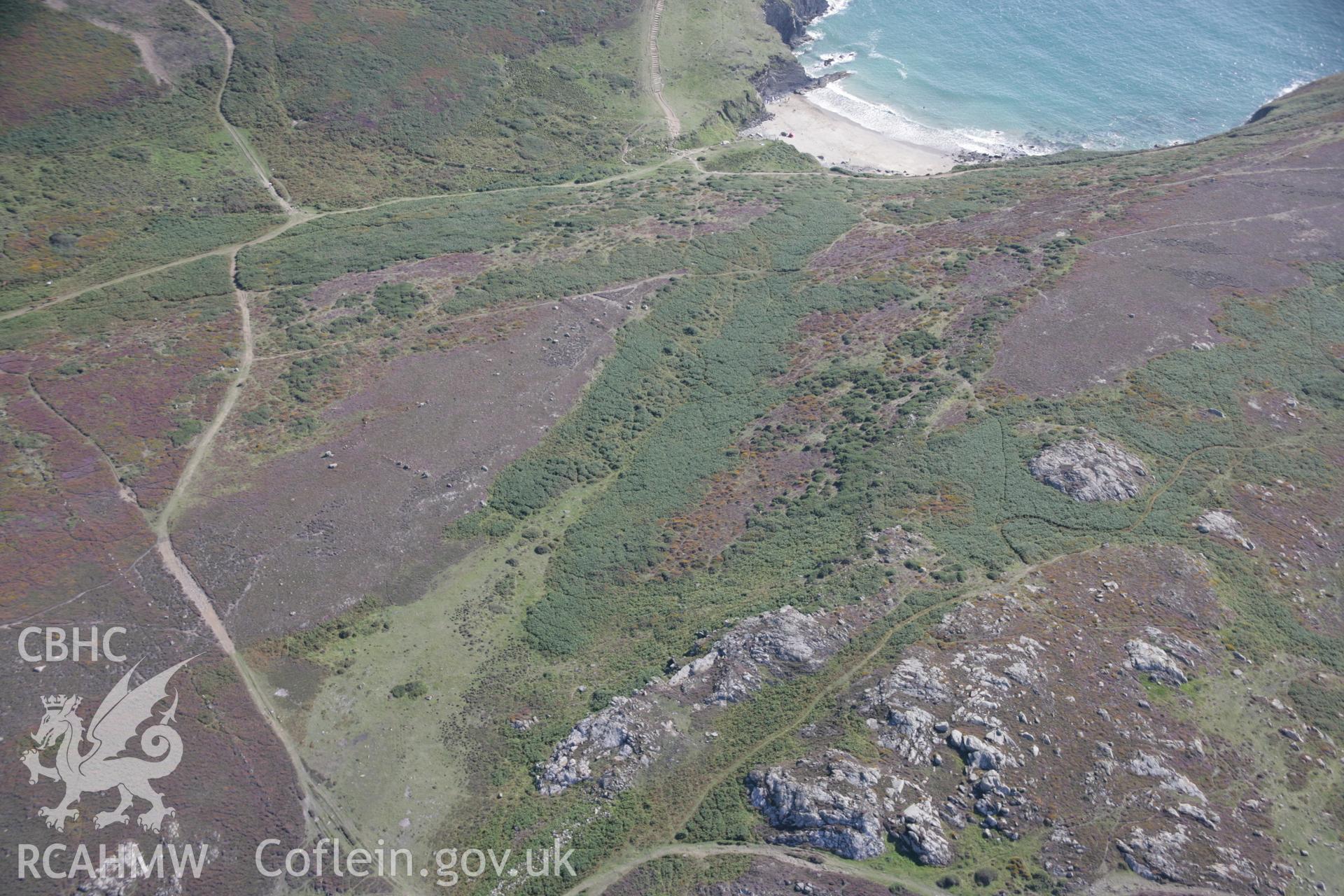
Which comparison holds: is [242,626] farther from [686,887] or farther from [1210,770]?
[1210,770]

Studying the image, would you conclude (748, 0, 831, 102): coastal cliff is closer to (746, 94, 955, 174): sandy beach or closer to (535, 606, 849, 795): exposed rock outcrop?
(746, 94, 955, 174): sandy beach

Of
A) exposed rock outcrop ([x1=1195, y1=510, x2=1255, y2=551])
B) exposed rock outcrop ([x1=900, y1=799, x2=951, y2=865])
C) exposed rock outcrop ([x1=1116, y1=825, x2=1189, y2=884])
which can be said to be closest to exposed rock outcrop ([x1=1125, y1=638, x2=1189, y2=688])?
exposed rock outcrop ([x1=1116, y1=825, x2=1189, y2=884])

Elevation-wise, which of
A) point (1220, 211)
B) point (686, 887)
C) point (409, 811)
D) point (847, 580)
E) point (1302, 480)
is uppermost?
point (1220, 211)

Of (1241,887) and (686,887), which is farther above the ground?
(1241,887)

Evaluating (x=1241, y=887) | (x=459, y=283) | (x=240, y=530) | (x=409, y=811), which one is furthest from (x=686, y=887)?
(x=459, y=283)

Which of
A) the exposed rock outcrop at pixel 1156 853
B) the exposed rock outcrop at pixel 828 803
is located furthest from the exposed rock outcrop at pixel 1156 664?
the exposed rock outcrop at pixel 828 803

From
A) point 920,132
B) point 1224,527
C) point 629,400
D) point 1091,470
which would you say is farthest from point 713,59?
point 1224,527

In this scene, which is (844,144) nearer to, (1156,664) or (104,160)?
(104,160)

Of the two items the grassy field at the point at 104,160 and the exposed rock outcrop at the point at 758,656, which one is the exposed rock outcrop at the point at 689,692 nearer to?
the exposed rock outcrop at the point at 758,656
